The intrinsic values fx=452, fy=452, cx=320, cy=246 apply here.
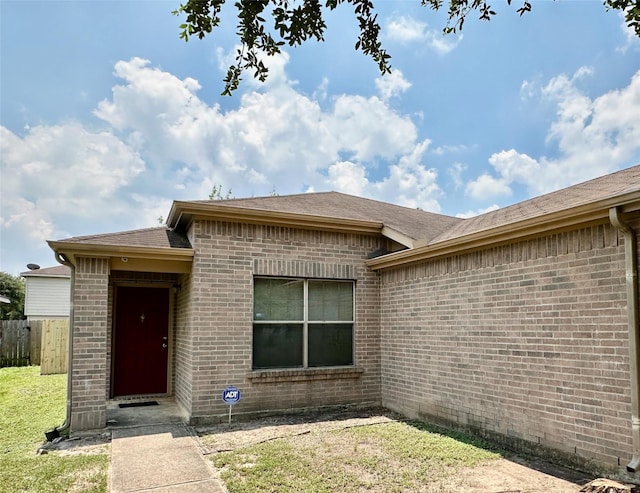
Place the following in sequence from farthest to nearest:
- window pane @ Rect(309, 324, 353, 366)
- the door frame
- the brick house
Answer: the door frame → window pane @ Rect(309, 324, 353, 366) → the brick house

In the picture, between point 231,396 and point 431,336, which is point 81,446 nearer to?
point 231,396

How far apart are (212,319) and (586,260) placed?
17.8ft

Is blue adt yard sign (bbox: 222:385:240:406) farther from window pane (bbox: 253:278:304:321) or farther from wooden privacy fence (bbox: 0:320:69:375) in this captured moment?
wooden privacy fence (bbox: 0:320:69:375)

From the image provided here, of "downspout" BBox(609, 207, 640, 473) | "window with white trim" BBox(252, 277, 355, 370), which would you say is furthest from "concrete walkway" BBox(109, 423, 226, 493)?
"downspout" BBox(609, 207, 640, 473)

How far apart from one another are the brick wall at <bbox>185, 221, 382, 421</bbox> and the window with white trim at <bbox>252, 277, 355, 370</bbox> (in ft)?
0.62

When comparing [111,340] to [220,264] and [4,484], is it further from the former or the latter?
[4,484]

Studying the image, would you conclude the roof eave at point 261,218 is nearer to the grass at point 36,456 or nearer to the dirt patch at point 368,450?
the dirt patch at point 368,450

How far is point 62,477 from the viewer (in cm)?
482

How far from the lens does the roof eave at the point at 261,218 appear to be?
7.41m

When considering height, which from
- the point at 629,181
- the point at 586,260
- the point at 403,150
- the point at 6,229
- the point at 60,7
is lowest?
the point at 586,260

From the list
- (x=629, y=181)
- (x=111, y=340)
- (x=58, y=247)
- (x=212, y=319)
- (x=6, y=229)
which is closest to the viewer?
(x=629, y=181)

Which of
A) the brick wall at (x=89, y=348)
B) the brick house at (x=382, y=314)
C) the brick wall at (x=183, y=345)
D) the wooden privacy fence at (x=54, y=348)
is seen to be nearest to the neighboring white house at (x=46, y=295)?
the wooden privacy fence at (x=54, y=348)

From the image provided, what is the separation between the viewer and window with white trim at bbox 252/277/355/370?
26.0 ft

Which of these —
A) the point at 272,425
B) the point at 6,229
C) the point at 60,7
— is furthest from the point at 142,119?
the point at 6,229
